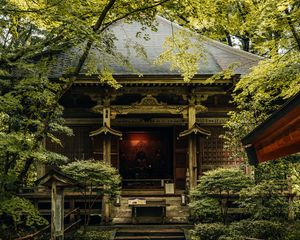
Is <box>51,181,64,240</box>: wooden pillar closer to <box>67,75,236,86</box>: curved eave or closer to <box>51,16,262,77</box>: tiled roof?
<box>51,16,262,77</box>: tiled roof

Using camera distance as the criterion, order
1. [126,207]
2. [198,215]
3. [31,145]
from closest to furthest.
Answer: [31,145] < [198,215] < [126,207]

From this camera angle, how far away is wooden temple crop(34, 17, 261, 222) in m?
14.4

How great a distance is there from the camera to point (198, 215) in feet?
41.2

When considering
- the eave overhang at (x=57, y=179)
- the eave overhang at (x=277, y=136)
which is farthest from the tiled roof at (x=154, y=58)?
the eave overhang at (x=277, y=136)

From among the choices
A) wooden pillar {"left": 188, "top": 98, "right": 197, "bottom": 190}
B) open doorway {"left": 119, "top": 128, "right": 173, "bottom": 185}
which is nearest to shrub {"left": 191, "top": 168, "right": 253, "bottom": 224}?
wooden pillar {"left": 188, "top": 98, "right": 197, "bottom": 190}

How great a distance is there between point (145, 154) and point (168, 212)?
848 centimetres

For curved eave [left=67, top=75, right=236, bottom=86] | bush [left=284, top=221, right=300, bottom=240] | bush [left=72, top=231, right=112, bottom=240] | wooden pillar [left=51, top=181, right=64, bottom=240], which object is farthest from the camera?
curved eave [left=67, top=75, right=236, bottom=86]

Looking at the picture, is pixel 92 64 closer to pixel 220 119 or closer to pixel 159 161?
pixel 220 119

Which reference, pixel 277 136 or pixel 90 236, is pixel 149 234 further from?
pixel 277 136

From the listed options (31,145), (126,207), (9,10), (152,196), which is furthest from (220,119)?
(9,10)

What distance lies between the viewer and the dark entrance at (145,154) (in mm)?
22183

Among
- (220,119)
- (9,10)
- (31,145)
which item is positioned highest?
(9,10)

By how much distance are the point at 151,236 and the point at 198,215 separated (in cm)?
168

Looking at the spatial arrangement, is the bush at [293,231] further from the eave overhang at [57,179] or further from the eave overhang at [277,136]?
the eave overhang at [57,179]
